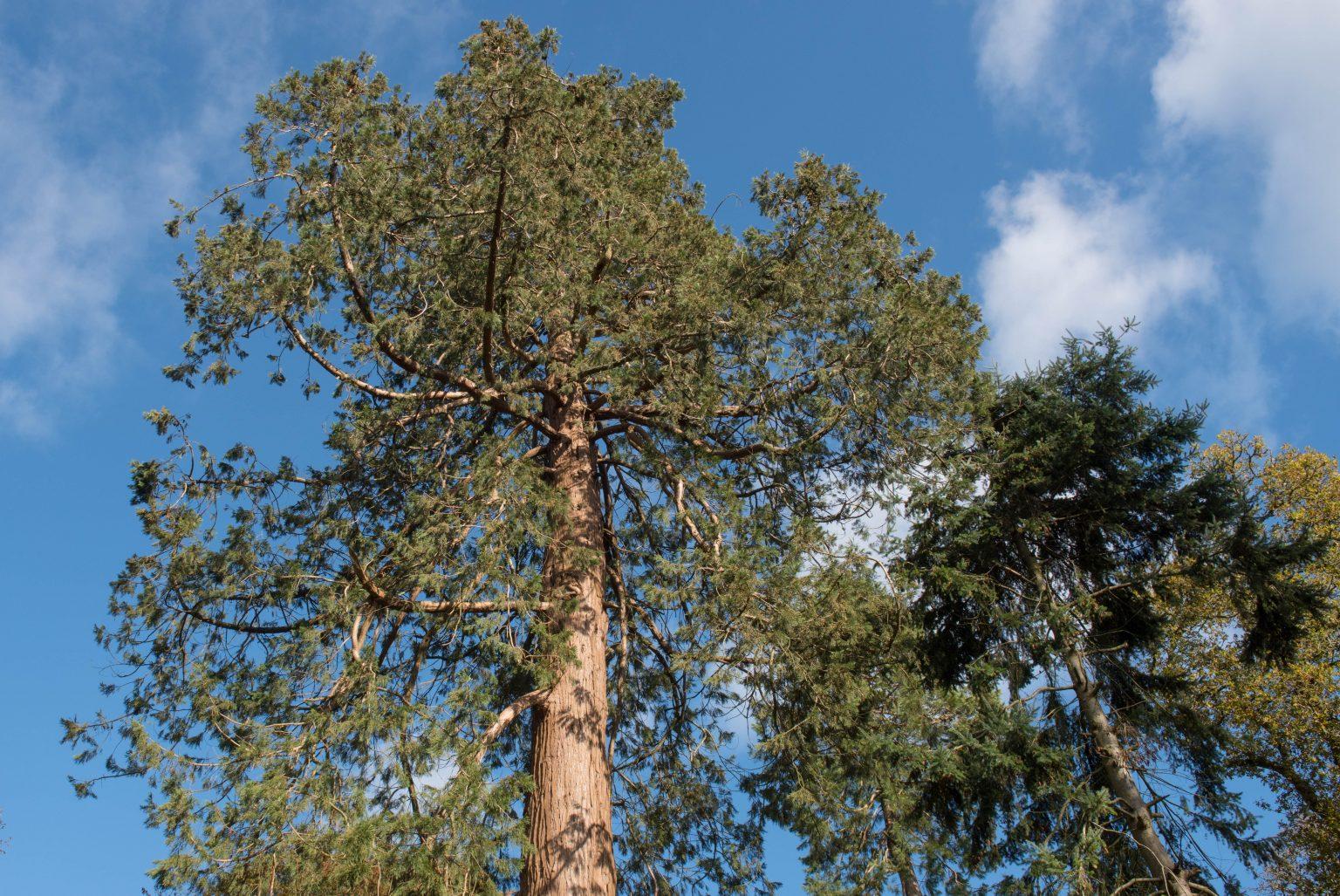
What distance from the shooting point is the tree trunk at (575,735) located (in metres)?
5.59

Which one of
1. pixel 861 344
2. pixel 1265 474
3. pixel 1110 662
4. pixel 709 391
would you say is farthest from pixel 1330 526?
pixel 709 391

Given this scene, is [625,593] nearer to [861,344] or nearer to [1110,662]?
[861,344]

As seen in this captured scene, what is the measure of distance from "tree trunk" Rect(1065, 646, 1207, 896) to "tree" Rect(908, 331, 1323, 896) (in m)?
0.02

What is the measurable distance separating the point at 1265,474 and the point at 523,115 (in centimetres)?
1492

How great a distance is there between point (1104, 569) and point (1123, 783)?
2351 millimetres

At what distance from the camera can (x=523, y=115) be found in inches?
224

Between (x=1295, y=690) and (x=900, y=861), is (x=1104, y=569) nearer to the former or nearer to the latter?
(x=900, y=861)

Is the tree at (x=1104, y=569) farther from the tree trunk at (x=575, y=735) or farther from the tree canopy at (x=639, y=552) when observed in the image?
the tree trunk at (x=575, y=735)

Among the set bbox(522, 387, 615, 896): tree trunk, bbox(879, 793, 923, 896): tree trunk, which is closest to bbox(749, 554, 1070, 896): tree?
bbox(879, 793, 923, 896): tree trunk

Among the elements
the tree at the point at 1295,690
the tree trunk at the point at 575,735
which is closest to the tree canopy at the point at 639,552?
the tree trunk at the point at 575,735

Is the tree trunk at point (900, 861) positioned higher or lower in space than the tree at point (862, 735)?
lower

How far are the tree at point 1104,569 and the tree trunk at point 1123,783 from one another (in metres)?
0.02

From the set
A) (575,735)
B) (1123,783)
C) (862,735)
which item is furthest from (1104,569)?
(575,735)

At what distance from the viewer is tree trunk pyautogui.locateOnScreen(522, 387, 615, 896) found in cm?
559
